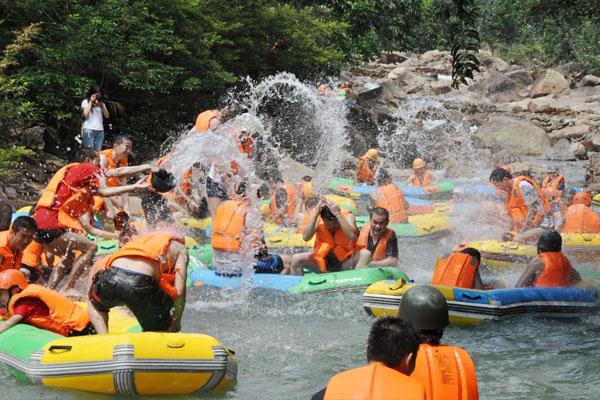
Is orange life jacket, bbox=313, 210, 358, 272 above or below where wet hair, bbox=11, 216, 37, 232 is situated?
below

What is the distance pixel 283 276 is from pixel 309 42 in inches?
526

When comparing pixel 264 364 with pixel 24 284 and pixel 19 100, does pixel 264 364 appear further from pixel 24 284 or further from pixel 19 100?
pixel 19 100

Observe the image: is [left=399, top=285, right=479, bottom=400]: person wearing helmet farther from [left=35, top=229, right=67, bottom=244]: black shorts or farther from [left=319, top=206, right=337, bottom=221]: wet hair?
[left=319, top=206, right=337, bottom=221]: wet hair

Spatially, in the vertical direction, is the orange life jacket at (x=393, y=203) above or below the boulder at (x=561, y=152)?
below

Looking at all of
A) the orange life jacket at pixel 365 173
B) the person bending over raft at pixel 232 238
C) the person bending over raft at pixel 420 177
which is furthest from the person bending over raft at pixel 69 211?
the orange life jacket at pixel 365 173

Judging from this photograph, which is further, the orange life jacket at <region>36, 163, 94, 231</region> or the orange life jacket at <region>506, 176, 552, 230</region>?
the orange life jacket at <region>506, 176, 552, 230</region>

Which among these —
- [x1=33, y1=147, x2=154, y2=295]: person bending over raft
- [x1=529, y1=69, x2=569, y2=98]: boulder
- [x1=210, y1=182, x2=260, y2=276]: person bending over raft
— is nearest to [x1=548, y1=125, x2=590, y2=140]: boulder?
[x1=529, y1=69, x2=569, y2=98]: boulder

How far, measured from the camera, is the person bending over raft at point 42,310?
7043 mm

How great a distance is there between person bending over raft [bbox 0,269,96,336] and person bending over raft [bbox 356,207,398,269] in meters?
3.89

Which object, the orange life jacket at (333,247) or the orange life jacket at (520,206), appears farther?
the orange life jacket at (520,206)

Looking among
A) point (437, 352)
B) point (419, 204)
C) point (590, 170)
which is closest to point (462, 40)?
point (437, 352)

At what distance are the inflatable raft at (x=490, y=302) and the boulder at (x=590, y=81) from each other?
28.2m

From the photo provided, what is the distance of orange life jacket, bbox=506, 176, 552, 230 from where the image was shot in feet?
40.8

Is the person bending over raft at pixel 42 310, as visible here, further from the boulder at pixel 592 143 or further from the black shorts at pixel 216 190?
the boulder at pixel 592 143
